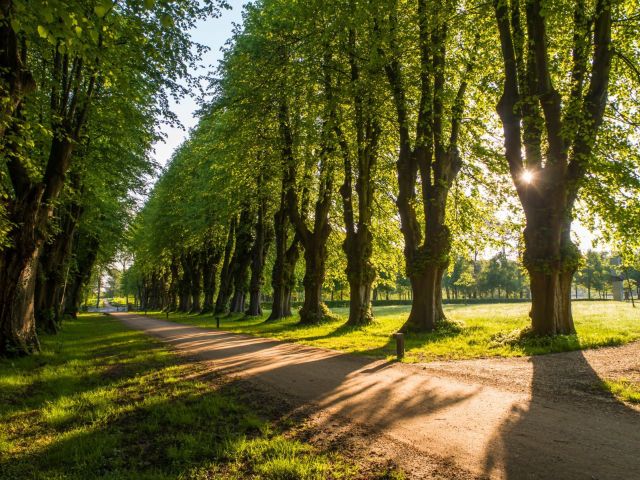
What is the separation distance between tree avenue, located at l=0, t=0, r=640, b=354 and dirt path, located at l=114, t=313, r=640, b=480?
4.25m

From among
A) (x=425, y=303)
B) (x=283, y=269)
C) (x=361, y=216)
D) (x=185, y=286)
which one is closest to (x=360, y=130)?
(x=361, y=216)

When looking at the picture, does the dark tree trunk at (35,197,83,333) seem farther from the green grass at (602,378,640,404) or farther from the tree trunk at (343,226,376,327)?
the green grass at (602,378,640,404)

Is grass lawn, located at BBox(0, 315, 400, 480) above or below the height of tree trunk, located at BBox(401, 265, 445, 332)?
below

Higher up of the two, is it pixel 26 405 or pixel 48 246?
pixel 48 246

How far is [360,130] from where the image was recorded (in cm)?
1888

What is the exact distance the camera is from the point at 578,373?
837 centimetres

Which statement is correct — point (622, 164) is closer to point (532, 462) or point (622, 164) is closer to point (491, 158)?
point (491, 158)

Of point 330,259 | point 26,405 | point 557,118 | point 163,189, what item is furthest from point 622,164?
point 163,189

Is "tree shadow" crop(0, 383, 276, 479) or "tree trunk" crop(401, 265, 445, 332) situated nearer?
A: "tree shadow" crop(0, 383, 276, 479)

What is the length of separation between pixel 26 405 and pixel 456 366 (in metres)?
8.24

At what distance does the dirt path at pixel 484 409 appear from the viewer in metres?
4.46

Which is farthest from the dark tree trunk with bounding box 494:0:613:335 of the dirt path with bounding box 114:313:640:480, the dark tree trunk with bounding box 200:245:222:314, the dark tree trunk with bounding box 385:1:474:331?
the dark tree trunk with bounding box 200:245:222:314

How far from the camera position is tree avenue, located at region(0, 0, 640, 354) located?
37.5ft

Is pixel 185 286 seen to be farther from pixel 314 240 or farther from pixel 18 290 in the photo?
pixel 18 290
